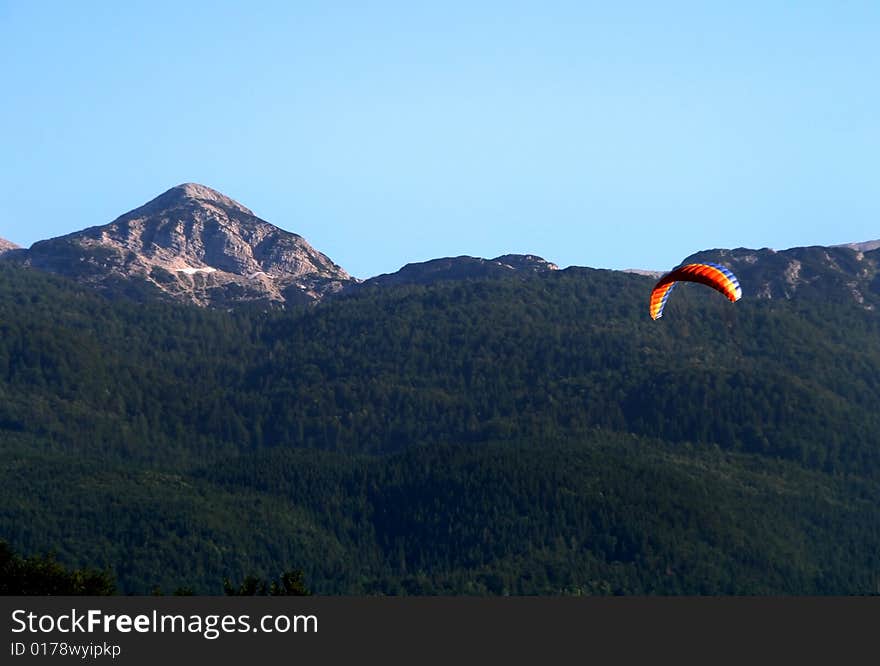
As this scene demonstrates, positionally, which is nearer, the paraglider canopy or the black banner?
the black banner

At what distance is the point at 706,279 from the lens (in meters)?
183

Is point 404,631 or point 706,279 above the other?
point 706,279

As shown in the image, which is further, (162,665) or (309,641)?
(309,641)

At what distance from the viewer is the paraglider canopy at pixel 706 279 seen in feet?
583

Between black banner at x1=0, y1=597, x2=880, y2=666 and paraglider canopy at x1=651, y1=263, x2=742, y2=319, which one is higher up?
paraglider canopy at x1=651, y1=263, x2=742, y2=319

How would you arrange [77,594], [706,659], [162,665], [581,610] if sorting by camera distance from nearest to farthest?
[162,665]
[706,659]
[581,610]
[77,594]

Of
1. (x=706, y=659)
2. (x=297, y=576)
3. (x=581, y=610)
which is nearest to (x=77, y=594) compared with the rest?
(x=297, y=576)

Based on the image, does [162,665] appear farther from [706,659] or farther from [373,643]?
[706,659]

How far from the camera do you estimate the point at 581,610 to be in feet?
525

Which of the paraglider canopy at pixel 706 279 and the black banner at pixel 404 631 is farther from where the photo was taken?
the paraglider canopy at pixel 706 279

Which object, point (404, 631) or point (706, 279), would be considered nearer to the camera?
point (404, 631)

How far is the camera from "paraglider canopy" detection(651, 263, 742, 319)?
583ft

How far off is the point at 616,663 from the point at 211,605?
3233cm

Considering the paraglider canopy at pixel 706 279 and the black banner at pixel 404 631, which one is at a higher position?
the paraglider canopy at pixel 706 279
